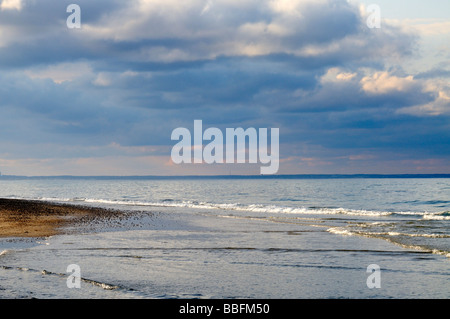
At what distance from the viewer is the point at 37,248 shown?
19.6m

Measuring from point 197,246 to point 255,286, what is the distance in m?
7.92

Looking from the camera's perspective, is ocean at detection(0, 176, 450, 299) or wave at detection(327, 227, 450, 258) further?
wave at detection(327, 227, 450, 258)

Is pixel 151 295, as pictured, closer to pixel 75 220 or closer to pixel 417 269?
pixel 417 269

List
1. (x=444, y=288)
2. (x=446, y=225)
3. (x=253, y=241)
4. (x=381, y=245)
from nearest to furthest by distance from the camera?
(x=444, y=288), (x=381, y=245), (x=253, y=241), (x=446, y=225)

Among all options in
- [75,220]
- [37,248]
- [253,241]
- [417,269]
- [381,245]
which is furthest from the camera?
[75,220]

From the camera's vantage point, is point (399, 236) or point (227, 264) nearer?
point (227, 264)

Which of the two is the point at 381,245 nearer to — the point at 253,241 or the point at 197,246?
the point at 253,241

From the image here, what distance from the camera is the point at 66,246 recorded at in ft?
66.7

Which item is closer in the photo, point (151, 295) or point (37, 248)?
point (151, 295)

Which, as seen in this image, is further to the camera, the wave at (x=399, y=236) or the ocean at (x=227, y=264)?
the wave at (x=399, y=236)

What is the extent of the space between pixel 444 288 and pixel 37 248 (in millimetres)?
14955
